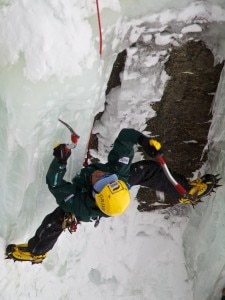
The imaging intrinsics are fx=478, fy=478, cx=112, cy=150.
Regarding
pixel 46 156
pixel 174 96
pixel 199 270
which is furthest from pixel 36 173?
pixel 199 270

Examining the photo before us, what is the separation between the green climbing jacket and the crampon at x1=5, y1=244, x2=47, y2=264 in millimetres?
497

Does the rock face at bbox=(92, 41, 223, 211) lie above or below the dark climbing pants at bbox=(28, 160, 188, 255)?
above

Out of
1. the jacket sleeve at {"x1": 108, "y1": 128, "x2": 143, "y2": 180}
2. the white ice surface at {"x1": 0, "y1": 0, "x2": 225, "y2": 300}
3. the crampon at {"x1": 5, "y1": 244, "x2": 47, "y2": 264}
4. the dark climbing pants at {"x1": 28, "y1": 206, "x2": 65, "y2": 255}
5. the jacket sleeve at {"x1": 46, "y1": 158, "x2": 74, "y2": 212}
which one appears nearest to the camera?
the white ice surface at {"x1": 0, "y1": 0, "x2": 225, "y2": 300}

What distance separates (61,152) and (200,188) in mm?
1190

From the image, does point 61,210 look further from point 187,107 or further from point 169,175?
point 187,107

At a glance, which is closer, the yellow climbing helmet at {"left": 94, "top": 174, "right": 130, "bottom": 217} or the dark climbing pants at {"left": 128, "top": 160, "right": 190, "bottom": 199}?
the yellow climbing helmet at {"left": 94, "top": 174, "right": 130, "bottom": 217}

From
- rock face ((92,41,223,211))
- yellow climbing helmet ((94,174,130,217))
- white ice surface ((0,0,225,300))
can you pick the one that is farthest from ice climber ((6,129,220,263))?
rock face ((92,41,223,211))

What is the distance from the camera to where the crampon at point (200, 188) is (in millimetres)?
3580

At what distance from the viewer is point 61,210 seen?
11.3 feet

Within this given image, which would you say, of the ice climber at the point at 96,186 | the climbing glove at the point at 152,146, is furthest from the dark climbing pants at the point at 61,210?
the climbing glove at the point at 152,146

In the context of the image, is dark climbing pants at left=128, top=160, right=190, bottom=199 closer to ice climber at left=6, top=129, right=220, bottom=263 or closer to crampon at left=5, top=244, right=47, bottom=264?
ice climber at left=6, top=129, right=220, bottom=263

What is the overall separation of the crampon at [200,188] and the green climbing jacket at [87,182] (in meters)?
0.58

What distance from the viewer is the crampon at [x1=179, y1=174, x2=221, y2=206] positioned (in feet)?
11.7

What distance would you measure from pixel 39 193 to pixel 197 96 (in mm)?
1462
